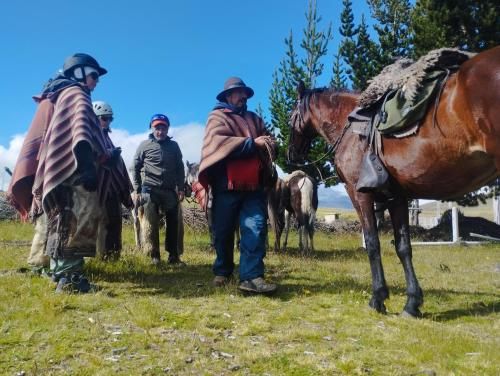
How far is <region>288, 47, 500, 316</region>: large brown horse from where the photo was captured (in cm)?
321

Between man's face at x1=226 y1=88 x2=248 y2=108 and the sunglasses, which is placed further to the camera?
man's face at x1=226 y1=88 x2=248 y2=108

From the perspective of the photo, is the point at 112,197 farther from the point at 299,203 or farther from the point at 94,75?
the point at 299,203

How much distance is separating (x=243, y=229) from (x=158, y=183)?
2611 millimetres

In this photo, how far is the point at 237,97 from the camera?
5.16m

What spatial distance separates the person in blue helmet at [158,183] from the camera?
6984 mm

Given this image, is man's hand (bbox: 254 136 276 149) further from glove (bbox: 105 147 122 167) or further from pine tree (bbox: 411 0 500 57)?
pine tree (bbox: 411 0 500 57)

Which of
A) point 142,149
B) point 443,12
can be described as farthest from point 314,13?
point 142,149

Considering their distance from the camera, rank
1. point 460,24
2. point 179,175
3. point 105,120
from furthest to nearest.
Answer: point 460,24, point 179,175, point 105,120

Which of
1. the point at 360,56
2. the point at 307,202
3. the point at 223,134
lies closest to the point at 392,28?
the point at 360,56

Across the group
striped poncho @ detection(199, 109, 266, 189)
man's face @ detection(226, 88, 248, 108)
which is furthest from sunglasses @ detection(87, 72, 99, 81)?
man's face @ detection(226, 88, 248, 108)

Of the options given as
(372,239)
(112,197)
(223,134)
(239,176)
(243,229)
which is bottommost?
(372,239)

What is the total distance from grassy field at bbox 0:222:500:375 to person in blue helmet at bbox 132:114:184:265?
3.91ft

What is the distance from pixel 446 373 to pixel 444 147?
1689mm

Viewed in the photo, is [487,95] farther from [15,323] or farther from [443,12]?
[443,12]
